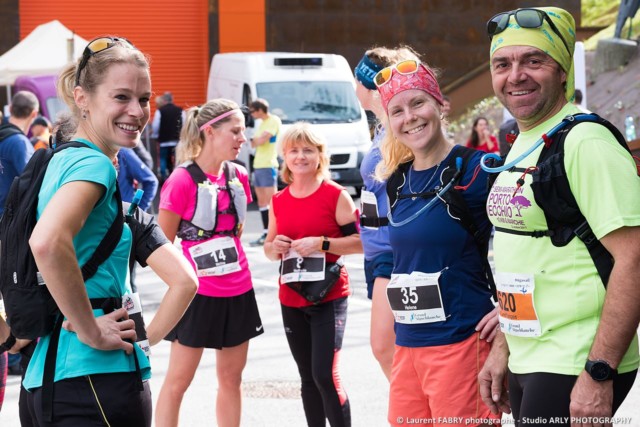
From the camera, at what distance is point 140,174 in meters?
8.98

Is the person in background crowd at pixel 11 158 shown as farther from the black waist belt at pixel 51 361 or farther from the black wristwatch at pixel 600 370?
the black wristwatch at pixel 600 370

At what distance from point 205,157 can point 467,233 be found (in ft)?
7.69

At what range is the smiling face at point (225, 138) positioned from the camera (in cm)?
611

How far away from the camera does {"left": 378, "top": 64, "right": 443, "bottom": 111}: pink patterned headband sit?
14.8ft

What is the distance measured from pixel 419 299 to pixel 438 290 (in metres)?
0.09

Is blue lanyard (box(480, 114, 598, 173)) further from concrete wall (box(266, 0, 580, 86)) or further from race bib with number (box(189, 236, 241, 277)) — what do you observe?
concrete wall (box(266, 0, 580, 86))

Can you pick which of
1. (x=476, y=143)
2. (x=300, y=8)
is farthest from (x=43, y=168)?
(x=300, y=8)

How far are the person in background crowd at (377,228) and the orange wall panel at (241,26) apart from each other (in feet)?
81.3

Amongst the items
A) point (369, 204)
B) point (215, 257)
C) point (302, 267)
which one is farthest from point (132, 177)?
point (369, 204)

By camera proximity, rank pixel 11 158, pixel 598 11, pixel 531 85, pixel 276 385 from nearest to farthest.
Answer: pixel 531 85 < pixel 276 385 < pixel 11 158 < pixel 598 11

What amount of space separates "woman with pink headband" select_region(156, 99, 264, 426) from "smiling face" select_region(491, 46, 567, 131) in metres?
2.74

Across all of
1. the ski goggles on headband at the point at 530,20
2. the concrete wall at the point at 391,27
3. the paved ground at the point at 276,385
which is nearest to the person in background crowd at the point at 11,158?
the paved ground at the point at 276,385

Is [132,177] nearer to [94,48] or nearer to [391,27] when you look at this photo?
[94,48]

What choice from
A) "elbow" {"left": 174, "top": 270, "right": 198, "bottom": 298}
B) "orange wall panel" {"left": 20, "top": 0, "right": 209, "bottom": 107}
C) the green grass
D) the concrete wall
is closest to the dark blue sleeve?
"elbow" {"left": 174, "top": 270, "right": 198, "bottom": 298}
